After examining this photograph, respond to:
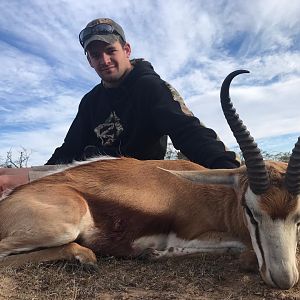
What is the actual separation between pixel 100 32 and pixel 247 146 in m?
3.97

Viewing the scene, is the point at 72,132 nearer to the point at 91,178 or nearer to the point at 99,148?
the point at 99,148

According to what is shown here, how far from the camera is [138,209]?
4.70 m

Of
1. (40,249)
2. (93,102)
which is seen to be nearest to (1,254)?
(40,249)

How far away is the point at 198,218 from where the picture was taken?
4734mm

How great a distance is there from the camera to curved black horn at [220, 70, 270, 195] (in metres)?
3.87

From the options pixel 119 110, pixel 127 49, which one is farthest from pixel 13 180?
pixel 127 49

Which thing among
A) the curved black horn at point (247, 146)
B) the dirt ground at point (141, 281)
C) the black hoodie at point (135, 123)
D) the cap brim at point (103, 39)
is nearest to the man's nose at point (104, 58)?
the cap brim at point (103, 39)

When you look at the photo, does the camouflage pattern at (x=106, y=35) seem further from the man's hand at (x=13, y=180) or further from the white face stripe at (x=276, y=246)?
the white face stripe at (x=276, y=246)

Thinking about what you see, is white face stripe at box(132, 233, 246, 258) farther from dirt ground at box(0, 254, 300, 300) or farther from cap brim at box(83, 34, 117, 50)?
Result: cap brim at box(83, 34, 117, 50)

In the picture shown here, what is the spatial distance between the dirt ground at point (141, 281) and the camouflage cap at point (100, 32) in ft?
12.9

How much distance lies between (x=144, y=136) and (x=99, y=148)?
2.54 ft

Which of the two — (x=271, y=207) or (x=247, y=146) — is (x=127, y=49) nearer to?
(x=247, y=146)

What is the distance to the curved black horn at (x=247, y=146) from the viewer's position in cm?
387

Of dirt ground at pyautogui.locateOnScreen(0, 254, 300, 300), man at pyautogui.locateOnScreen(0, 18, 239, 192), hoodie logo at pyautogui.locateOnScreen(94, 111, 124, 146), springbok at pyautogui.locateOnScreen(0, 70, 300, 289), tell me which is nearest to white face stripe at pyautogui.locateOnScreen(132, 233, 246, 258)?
springbok at pyautogui.locateOnScreen(0, 70, 300, 289)
